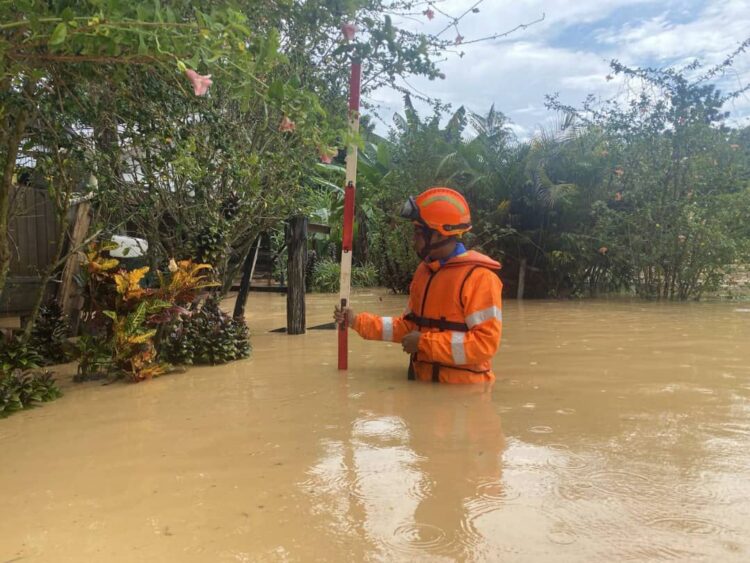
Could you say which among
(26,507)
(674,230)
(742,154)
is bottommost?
(26,507)

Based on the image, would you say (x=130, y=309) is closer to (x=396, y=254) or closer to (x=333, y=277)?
(x=396, y=254)

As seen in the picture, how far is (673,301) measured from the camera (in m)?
12.5

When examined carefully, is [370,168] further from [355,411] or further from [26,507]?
[26,507]

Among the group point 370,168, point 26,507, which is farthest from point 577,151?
point 26,507

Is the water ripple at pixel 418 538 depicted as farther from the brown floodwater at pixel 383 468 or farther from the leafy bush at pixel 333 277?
the leafy bush at pixel 333 277

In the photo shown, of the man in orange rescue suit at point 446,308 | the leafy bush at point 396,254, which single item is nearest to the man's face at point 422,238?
the man in orange rescue suit at point 446,308

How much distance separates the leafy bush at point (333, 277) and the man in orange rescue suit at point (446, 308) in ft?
38.1

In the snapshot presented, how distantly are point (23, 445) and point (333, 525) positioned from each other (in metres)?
2.01

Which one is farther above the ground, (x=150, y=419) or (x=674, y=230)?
(x=674, y=230)

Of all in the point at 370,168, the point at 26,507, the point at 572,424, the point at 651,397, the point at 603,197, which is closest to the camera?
the point at 26,507

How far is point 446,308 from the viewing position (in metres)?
4.47

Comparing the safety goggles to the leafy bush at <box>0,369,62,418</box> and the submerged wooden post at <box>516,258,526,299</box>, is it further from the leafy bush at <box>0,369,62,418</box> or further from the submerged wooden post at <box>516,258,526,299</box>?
the submerged wooden post at <box>516,258,526,299</box>

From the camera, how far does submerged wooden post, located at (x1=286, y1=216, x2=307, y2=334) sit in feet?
25.5

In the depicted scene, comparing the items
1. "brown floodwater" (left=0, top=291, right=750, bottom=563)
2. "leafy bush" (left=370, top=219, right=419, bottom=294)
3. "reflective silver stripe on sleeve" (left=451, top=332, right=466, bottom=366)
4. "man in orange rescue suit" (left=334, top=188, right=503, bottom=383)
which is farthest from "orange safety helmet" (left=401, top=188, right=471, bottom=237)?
"leafy bush" (left=370, top=219, right=419, bottom=294)
